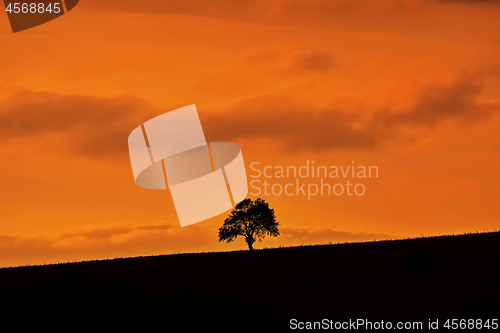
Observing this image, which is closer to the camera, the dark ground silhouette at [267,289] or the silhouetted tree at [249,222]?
the dark ground silhouette at [267,289]

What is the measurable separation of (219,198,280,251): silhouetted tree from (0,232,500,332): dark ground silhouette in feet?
9.76

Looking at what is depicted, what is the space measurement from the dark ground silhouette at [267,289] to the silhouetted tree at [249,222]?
9.76 feet

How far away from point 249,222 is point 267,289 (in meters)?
27.0

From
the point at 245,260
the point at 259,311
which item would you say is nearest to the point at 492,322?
the point at 259,311

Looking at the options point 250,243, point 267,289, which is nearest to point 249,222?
point 250,243

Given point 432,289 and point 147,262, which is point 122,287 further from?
point 147,262

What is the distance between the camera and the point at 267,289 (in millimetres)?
35188

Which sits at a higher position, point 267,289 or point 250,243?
point 250,243

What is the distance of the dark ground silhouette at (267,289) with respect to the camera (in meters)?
20.8

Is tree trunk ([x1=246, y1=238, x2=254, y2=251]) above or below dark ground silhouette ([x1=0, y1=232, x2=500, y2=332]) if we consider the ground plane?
above

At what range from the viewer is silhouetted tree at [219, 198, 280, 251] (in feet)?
202

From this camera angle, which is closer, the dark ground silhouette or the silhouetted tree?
the dark ground silhouette

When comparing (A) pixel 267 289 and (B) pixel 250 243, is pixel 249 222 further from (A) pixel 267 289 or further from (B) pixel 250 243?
(A) pixel 267 289

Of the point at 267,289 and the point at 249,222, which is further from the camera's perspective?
the point at 249,222
